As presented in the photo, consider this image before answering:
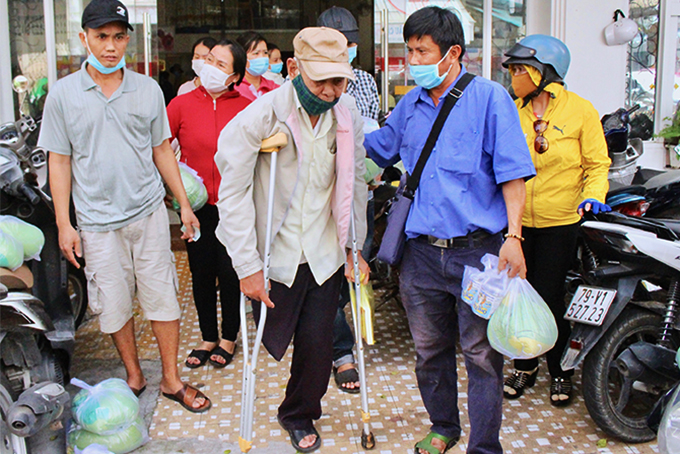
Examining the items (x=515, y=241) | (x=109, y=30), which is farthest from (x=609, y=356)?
(x=109, y=30)

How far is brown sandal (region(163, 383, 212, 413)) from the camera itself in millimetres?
3887

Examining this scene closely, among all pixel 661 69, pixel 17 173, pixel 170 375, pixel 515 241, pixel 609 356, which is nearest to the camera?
pixel 515 241

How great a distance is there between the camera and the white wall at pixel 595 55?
267 inches

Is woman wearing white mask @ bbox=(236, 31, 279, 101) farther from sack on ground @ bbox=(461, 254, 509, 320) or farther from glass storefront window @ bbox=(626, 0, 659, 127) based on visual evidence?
glass storefront window @ bbox=(626, 0, 659, 127)

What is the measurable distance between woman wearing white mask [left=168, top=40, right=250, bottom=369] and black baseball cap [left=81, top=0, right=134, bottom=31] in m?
0.86

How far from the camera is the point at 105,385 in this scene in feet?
11.5

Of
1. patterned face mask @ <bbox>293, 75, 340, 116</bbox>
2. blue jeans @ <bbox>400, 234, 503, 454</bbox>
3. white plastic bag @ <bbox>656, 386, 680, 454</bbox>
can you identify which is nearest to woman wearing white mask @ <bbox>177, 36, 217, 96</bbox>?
patterned face mask @ <bbox>293, 75, 340, 116</bbox>

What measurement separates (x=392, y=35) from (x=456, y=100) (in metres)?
5.22

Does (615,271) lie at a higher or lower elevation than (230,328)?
higher

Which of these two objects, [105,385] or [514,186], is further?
[105,385]

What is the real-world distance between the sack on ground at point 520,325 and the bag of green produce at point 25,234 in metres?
2.45

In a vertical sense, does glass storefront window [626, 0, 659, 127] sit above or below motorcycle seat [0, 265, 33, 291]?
above

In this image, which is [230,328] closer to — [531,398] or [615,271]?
[531,398]

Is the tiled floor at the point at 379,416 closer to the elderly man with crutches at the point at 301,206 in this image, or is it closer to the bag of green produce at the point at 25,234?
the elderly man with crutches at the point at 301,206
